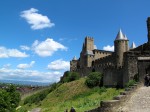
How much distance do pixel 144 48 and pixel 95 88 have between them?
31.7 ft

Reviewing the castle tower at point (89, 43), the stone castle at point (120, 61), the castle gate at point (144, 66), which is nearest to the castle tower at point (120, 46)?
the stone castle at point (120, 61)

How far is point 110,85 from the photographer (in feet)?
159

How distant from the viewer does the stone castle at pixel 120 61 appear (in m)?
33.7

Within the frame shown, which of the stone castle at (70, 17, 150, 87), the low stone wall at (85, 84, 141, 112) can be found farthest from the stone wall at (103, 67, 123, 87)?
the low stone wall at (85, 84, 141, 112)

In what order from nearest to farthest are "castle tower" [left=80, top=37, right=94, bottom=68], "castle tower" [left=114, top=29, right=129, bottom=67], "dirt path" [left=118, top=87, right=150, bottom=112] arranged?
1. "dirt path" [left=118, top=87, right=150, bottom=112]
2. "castle tower" [left=114, top=29, right=129, bottom=67]
3. "castle tower" [left=80, top=37, right=94, bottom=68]

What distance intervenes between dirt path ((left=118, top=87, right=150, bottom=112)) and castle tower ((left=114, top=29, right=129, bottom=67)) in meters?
32.3

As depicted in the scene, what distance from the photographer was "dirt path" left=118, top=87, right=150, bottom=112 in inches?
874

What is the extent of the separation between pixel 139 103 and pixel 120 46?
36633 mm

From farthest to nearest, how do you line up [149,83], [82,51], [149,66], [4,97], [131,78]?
[82,51], [4,97], [131,78], [149,66], [149,83]

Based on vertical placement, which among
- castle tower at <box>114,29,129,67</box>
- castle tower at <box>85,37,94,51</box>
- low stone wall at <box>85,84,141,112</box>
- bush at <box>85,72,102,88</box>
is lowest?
low stone wall at <box>85,84,141,112</box>

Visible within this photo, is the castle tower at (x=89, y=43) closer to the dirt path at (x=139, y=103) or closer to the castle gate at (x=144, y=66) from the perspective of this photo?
the castle gate at (x=144, y=66)

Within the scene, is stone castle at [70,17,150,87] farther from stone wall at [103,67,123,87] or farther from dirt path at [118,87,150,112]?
dirt path at [118,87,150,112]

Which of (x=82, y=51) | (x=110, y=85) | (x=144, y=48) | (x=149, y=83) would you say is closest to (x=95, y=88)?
(x=110, y=85)

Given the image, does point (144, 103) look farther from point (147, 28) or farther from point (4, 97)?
point (4, 97)
